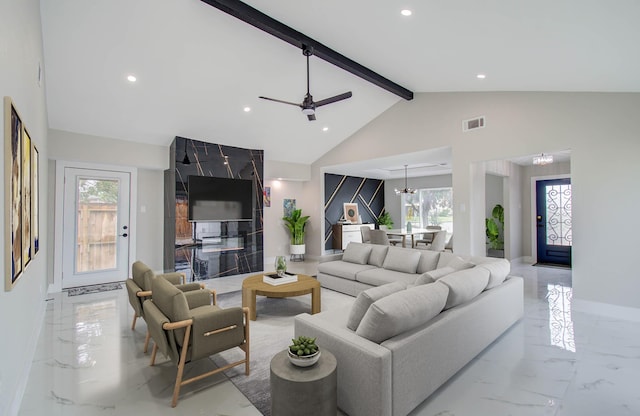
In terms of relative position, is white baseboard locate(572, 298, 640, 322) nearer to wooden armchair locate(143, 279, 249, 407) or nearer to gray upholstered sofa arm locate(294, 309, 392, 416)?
gray upholstered sofa arm locate(294, 309, 392, 416)

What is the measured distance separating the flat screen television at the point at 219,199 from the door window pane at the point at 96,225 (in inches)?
55.9

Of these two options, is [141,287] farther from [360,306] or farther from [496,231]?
[496,231]

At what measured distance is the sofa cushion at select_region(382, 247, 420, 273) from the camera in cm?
436

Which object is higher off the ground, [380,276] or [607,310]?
[380,276]

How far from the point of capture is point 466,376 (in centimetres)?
241

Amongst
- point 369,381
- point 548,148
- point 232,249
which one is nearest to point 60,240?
point 232,249

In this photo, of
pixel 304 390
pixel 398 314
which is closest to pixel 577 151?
pixel 398 314

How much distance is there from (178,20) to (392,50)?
2637 mm

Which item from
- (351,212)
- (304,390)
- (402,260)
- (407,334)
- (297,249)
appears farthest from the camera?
(351,212)

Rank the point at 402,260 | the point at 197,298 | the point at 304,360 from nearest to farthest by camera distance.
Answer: the point at 304,360
the point at 197,298
the point at 402,260

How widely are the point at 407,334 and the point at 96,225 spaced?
5.83 meters

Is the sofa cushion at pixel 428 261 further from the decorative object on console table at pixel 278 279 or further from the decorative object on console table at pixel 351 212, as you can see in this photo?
the decorative object on console table at pixel 351 212

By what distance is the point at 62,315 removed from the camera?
3908 mm

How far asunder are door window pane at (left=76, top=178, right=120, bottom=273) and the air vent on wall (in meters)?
6.43
